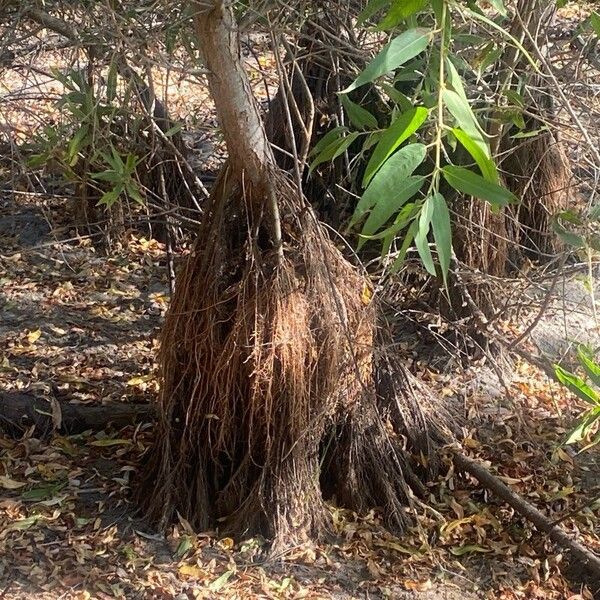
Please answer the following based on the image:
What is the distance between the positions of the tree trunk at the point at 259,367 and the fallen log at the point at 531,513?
1.19ft

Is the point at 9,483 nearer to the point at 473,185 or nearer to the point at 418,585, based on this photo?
the point at 418,585

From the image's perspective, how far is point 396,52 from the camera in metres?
1.27

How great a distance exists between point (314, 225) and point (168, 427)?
780 millimetres

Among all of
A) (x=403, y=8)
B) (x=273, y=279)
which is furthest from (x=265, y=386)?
(x=403, y=8)

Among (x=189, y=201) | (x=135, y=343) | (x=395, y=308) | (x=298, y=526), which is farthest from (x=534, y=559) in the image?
(x=189, y=201)

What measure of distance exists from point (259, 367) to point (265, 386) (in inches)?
3.0

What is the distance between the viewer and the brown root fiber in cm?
271

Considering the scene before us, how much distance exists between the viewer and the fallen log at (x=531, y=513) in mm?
3047

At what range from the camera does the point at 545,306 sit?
2697 millimetres

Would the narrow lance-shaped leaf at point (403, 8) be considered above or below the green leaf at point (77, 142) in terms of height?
below

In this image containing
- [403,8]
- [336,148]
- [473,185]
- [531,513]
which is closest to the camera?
[403,8]

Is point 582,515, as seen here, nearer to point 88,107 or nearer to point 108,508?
point 108,508

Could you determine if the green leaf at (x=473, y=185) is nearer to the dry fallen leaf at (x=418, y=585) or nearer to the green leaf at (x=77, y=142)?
the green leaf at (x=77, y=142)

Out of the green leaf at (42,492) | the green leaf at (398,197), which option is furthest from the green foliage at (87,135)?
the green leaf at (398,197)
